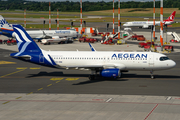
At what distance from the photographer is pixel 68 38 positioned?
10738 cm

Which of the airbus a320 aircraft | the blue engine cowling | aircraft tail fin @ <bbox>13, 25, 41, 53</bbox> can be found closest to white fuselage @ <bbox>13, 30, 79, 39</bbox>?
aircraft tail fin @ <bbox>13, 25, 41, 53</bbox>

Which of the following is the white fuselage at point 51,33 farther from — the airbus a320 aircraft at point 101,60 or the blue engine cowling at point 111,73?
the blue engine cowling at point 111,73

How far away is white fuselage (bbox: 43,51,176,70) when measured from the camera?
4425 cm

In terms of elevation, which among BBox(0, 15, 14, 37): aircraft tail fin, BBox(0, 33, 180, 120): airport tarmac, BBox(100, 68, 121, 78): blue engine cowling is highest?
BBox(0, 15, 14, 37): aircraft tail fin

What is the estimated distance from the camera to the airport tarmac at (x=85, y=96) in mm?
27812

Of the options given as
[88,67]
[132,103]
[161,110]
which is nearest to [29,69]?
[88,67]

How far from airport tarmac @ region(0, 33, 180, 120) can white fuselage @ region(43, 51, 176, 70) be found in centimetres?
Answer: 229

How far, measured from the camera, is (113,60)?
→ 147ft

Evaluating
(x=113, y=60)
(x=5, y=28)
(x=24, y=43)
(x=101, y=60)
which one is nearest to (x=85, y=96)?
(x=101, y=60)

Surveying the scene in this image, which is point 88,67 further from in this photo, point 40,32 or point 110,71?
point 40,32

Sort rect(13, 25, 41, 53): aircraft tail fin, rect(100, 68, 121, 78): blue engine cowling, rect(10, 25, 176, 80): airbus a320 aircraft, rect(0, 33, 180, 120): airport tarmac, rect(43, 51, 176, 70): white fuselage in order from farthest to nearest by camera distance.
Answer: rect(13, 25, 41, 53): aircraft tail fin
rect(43, 51, 176, 70): white fuselage
rect(10, 25, 176, 80): airbus a320 aircraft
rect(100, 68, 121, 78): blue engine cowling
rect(0, 33, 180, 120): airport tarmac

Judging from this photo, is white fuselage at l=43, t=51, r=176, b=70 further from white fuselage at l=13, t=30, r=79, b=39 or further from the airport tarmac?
white fuselage at l=13, t=30, r=79, b=39

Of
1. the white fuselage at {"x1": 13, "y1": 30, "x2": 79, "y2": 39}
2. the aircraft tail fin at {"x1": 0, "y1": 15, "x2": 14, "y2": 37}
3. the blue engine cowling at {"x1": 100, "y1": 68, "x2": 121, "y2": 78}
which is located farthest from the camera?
the white fuselage at {"x1": 13, "y1": 30, "x2": 79, "y2": 39}

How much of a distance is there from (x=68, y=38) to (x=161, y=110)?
81.1 m
